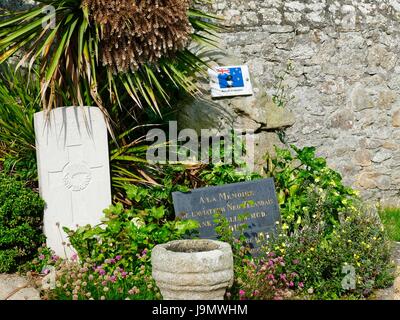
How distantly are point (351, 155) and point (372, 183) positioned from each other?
0.43 metres

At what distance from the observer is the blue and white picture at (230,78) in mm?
6324

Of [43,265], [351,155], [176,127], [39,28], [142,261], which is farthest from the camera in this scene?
[351,155]

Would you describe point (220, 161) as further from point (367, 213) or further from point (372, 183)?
point (372, 183)

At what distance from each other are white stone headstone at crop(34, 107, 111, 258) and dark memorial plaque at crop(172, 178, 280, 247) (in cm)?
68

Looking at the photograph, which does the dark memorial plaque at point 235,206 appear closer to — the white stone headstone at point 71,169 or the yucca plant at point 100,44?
the white stone headstone at point 71,169

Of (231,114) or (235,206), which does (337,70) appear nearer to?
(231,114)

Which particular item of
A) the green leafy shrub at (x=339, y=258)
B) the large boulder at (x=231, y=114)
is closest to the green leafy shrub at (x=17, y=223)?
the large boulder at (x=231, y=114)

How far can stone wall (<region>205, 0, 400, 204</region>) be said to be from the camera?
6949 millimetres

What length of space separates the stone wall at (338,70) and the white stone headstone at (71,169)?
2.20 metres

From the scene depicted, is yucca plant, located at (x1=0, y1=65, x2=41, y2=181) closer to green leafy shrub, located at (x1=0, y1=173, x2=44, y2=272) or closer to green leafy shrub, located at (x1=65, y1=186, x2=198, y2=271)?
green leafy shrub, located at (x1=0, y1=173, x2=44, y2=272)

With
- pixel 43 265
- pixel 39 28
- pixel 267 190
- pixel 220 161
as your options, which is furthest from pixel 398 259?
pixel 39 28

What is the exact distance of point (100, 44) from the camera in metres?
5.41

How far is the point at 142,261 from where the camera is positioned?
15.9ft

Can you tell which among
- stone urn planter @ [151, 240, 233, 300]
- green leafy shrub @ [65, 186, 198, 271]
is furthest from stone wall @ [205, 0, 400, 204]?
stone urn planter @ [151, 240, 233, 300]
